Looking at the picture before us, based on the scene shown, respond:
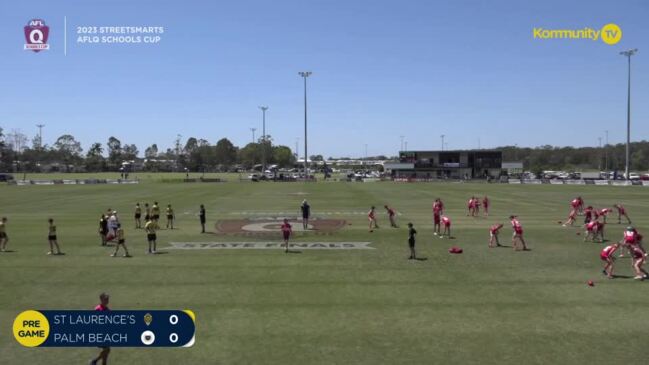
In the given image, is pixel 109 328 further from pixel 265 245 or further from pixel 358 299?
pixel 265 245

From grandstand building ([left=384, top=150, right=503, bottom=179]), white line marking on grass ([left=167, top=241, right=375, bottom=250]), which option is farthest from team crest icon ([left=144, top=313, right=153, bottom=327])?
grandstand building ([left=384, top=150, right=503, bottom=179])

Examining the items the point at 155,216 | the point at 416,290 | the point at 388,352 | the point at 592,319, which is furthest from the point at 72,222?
the point at 592,319

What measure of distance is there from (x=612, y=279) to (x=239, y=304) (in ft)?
44.0

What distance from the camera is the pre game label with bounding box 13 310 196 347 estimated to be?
9.27m

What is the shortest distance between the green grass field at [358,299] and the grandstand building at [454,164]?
109 m

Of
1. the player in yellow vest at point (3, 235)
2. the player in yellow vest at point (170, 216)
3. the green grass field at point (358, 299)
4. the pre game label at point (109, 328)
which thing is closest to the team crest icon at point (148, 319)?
the pre game label at point (109, 328)

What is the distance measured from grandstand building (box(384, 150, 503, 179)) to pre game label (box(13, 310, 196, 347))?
125485 mm

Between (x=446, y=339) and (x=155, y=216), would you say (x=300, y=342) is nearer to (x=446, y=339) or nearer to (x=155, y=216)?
(x=446, y=339)

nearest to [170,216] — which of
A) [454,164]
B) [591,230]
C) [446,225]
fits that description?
[446,225]

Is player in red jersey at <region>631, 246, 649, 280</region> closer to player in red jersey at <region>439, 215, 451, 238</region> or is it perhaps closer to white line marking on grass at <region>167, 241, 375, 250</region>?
player in red jersey at <region>439, 215, 451, 238</region>

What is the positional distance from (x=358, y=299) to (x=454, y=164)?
409ft

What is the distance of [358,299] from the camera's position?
1496cm

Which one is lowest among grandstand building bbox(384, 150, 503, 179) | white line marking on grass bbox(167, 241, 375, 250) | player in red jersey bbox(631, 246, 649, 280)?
white line marking on grass bbox(167, 241, 375, 250)

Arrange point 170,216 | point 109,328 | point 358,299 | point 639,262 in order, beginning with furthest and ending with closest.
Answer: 1. point 170,216
2. point 639,262
3. point 358,299
4. point 109,328
